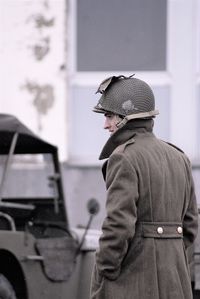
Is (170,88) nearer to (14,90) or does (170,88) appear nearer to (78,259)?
(14,90)

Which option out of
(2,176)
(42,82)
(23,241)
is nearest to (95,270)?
(23,241)

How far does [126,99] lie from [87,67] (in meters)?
7.02

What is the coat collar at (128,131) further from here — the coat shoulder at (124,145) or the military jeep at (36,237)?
the military jeep at (36,237)

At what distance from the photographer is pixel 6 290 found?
22.1 feet

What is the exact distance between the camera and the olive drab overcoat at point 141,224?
171 inches

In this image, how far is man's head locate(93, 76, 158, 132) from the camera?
179 inches

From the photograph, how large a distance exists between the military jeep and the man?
2.43 meters

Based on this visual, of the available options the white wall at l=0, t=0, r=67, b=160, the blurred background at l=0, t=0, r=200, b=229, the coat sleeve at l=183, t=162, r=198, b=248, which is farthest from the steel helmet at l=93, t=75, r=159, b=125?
the white wall at l=0, t=0, r=67, b=160

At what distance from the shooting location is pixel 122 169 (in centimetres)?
436

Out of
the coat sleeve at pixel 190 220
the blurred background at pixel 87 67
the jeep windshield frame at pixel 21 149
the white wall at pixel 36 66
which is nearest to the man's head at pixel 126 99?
the coat sleeve at pixel 190 220

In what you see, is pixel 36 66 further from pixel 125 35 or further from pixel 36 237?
pixel 36 237

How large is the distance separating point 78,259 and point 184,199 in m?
2.92

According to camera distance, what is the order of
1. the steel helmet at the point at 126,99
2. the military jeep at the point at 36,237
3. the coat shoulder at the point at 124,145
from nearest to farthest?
the coat shoulder at the point at 124,145 → the steel helmet at the point at 126,99 → the military jeep at the point at 36,237

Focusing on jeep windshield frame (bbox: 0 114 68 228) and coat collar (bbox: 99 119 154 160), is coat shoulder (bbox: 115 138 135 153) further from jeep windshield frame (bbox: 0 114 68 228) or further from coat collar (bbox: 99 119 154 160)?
jeep windshield frame (bbox: 0 114 68 228)
